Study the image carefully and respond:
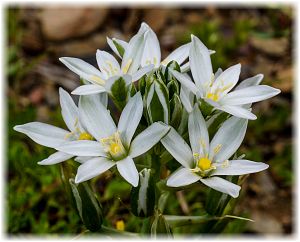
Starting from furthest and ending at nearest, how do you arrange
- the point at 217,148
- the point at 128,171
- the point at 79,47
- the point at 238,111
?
the point at 79,47
the point at 217,148
the point at 238,111
the point at 128,171

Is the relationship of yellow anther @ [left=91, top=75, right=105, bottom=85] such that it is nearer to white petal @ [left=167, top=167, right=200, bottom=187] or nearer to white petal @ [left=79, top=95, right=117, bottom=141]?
white petal @ [left=79, top=95, right=117, bottom=141]

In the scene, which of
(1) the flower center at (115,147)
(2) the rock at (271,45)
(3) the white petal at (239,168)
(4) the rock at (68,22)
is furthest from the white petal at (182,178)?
(2) the rock at (271,45)

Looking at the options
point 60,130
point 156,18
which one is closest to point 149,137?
point 60,130

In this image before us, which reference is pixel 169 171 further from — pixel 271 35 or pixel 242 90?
pixel 271 35

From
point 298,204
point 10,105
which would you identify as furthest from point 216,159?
point 10,105

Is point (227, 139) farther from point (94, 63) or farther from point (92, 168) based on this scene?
point (94, 63)

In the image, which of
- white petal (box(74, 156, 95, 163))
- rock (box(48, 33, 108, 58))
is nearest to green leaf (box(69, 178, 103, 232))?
white petal (box(74, 156, 95, 163))
